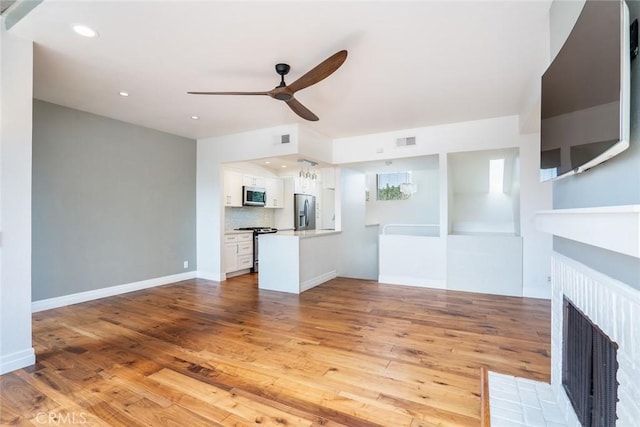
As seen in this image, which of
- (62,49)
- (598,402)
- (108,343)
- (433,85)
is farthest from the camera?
(433,85)

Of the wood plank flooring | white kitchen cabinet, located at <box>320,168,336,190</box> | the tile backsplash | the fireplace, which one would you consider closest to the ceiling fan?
the fireplace

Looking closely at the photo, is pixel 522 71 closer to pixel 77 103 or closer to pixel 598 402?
pixel 598 402

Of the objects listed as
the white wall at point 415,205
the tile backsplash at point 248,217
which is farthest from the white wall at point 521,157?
the tile backsplash at point 248,217

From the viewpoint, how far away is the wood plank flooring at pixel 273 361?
1.83 metres

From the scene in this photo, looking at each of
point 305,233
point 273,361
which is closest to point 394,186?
point 305,233

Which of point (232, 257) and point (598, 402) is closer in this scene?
point (598, 402)

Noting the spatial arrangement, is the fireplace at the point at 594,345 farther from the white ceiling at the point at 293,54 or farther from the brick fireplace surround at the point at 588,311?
the white ceiling at the point at 293,54

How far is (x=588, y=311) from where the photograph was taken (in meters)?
1.30

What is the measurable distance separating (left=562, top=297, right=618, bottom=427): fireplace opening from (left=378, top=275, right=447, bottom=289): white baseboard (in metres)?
3.24

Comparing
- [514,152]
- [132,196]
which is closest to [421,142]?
[514,152]

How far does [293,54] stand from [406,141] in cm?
291

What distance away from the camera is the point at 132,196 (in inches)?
190

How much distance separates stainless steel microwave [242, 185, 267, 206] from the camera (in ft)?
21.0

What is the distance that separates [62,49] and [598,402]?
4.27 metres
